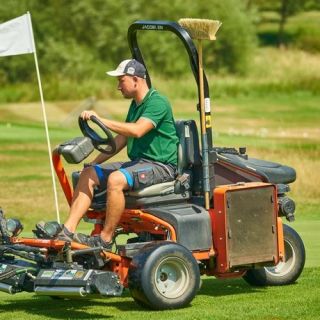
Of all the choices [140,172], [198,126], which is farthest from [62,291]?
[198,126]

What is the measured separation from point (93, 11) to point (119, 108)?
16181 mm

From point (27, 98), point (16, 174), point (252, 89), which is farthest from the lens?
point (252, 89)

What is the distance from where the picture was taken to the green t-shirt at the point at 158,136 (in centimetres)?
1034

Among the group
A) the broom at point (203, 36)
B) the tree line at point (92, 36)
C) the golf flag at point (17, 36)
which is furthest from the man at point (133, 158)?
the tree line at point (92, 36)

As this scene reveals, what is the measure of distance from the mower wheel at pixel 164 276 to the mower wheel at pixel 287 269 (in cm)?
130

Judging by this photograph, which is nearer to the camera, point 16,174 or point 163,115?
point 163,115

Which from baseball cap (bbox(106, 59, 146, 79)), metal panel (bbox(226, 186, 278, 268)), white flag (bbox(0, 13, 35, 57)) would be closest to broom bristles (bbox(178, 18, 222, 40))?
baseball cap (bbox(106, 59, 146, 79))

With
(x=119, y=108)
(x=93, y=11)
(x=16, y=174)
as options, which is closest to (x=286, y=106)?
(x=119, y=108)

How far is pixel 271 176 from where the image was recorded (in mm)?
10766

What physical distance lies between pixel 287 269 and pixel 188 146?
5.11 feet

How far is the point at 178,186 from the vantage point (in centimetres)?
1032

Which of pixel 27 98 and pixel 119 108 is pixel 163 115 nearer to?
pixel 119 108

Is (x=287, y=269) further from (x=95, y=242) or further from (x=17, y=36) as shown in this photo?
(x=17, y=36)

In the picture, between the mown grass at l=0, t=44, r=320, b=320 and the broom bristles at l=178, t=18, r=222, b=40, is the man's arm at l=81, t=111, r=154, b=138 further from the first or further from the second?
the mown grass at l=0, t=44, r=320, b=320
